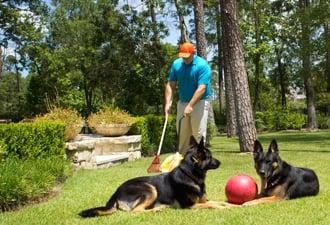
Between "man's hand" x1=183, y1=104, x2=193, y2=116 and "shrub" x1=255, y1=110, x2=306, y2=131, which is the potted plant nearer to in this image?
"man's hand" x1=183, y1=104, x2=193, y2=116

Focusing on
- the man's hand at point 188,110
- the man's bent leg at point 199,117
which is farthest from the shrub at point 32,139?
the man's bent leg at point 199,117

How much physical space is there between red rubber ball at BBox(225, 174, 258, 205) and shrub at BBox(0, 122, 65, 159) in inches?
174

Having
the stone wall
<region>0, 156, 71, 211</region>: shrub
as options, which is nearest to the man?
<region>0, 156, 71, 211</region>: shrub

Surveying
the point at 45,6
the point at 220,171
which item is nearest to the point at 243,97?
the point at 220,171

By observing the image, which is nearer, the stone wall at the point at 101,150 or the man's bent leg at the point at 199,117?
→ the man's bent leg at the point at 199,117

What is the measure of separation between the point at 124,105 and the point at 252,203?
23138mm

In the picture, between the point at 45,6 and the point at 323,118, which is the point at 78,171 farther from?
the point at 323,118

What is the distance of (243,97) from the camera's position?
1420 cm

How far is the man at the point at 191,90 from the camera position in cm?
836

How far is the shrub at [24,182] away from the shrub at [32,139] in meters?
0.98

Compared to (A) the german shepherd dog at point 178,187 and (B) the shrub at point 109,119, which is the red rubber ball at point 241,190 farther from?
(B) the shrub at point 109,119

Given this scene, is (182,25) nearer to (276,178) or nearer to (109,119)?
(109,119)

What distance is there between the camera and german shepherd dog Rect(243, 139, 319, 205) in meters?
6.70

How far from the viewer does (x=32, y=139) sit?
401 inches
